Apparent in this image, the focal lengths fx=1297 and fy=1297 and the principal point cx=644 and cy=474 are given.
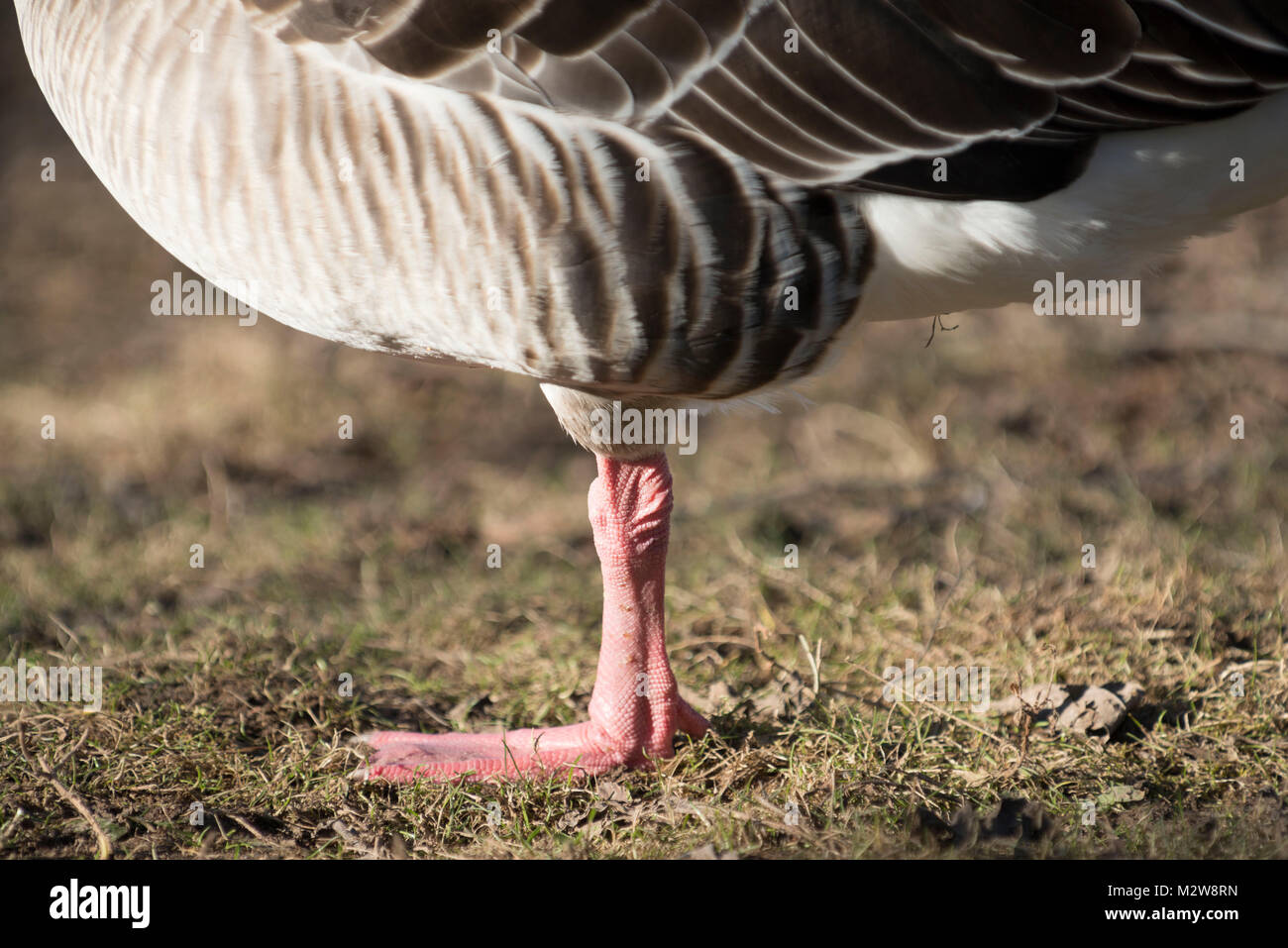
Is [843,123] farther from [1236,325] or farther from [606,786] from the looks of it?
[1236,325]

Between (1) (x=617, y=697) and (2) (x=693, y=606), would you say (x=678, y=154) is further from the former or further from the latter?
(2) (x=693, y=606)

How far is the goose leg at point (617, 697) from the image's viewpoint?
3195 millimetres

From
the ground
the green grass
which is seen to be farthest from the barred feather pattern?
the green grass

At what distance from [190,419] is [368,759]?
10.9ft

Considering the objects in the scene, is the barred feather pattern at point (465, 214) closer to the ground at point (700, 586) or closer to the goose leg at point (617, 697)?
the goose leg at point (617, 697)

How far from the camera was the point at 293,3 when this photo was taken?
8.69 feet

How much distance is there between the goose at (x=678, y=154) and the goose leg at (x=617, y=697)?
61 cm

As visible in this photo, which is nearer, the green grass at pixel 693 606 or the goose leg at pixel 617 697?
the green grass at pixel 693 606

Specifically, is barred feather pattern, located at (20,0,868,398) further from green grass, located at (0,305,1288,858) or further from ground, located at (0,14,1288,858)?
green grass, located at (0,305,1288,858)

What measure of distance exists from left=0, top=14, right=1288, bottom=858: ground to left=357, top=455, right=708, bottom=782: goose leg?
86 millimetres

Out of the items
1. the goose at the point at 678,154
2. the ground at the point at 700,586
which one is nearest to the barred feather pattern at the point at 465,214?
the goose at the point at 678,154

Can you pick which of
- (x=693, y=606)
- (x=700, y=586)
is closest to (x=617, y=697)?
(x=693, y=606)

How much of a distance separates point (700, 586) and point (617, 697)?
3.53 ft

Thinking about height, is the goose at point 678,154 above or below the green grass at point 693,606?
above
